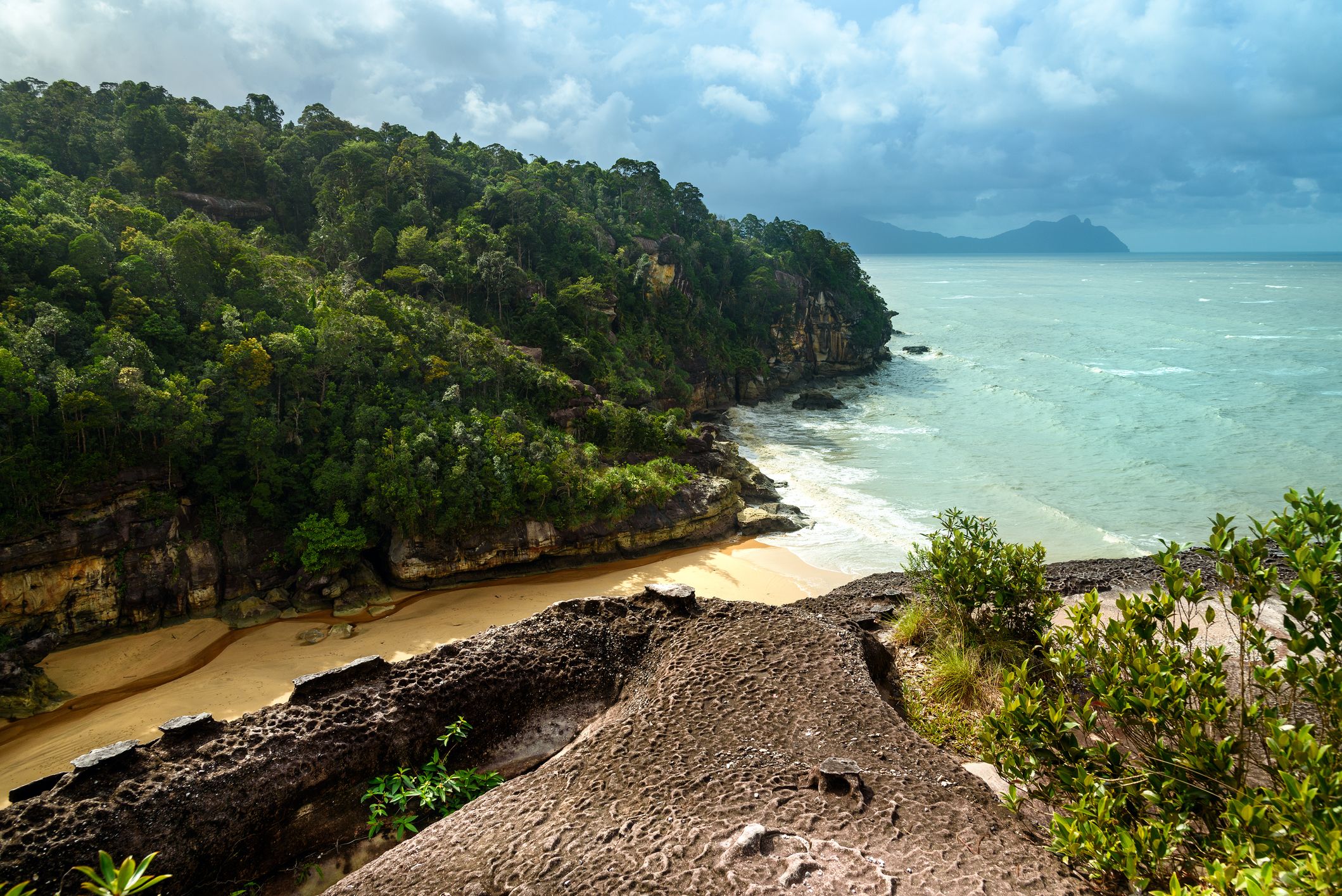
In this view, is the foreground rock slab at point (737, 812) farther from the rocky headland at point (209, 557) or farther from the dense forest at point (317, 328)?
the dense forest at point (317, 328)

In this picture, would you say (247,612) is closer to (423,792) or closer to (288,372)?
(288,372)

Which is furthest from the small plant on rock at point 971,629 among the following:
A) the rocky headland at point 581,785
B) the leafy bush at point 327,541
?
the leafy bush at point 327,541

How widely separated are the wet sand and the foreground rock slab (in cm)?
944

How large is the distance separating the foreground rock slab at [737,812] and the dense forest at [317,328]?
13.7 metres

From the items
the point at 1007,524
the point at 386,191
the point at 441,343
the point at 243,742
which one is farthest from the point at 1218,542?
the point at 386,191

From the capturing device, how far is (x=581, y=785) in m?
7.66

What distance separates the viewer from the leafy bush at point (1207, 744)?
169 inches

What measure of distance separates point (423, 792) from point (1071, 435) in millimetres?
38580

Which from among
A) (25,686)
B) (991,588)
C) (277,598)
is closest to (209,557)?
(277,598)

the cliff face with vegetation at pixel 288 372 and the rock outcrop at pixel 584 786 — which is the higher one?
the cliff face with vegetation at pixel 288 372

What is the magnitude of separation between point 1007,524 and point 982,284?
13262cm

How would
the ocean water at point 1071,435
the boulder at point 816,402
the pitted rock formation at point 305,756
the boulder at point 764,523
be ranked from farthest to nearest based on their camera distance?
1. the boulder at point 816,402
2. the ocean water at point 1071,435
3. the boulder at point 764,523
4. the pitted rock formation at point 305,756

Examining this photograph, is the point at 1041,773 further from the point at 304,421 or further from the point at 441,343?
the point at 441,343

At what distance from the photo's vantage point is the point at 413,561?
66.2 ft
